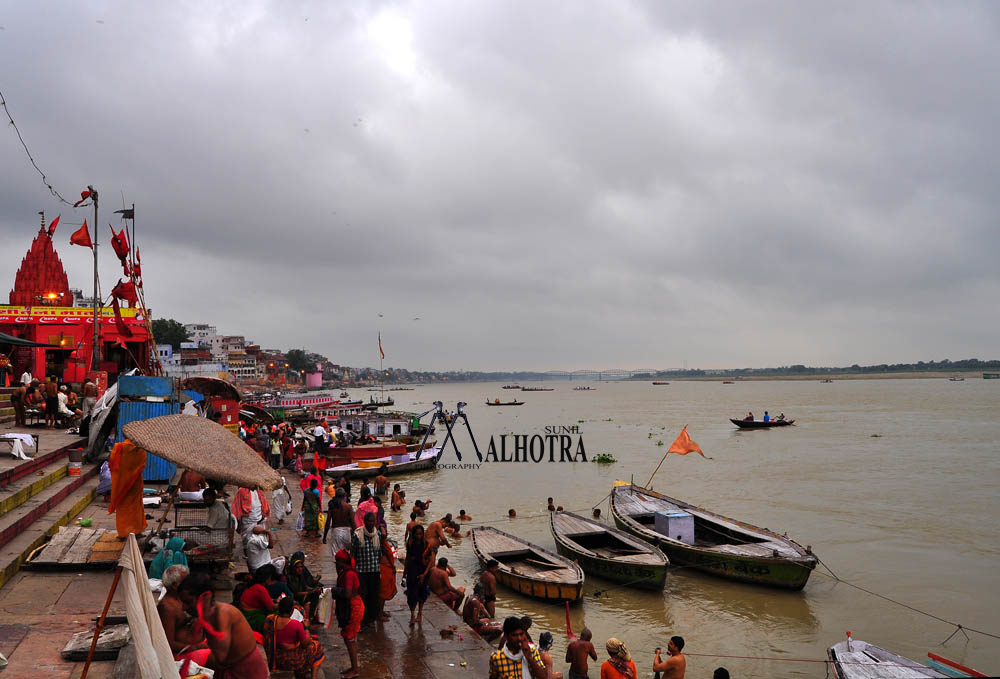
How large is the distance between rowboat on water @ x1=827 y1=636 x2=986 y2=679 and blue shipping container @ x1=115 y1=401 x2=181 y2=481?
11.6 metres

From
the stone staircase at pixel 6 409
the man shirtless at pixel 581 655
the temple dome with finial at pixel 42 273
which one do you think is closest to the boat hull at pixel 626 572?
the man shirtless at pixel 581 655

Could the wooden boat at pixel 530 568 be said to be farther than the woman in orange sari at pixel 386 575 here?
Yes

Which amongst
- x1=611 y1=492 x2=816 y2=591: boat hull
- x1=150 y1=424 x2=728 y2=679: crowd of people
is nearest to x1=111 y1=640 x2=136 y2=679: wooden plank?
x1=150 y1=424 x2=728 y2=679: crowd of people

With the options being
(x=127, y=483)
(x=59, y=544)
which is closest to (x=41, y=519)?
(x=59, y=544)

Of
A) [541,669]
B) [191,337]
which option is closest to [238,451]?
[541,669]

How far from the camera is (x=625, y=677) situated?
7.11 meters

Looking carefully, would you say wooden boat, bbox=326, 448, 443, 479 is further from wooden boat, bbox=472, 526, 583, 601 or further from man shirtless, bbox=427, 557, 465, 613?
man shirtless, bbox=427, 557, 465, 613

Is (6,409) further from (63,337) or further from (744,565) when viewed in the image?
(744,565)

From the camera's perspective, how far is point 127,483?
7223 mm

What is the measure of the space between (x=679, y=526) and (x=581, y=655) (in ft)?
23.6

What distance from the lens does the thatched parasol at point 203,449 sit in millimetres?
5703

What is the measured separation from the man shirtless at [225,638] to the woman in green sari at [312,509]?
25.1 feet

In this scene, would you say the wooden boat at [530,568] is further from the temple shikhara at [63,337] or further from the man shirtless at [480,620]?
the temple shikhara at [63,337]

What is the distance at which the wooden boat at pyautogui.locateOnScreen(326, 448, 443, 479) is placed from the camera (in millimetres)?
25531
